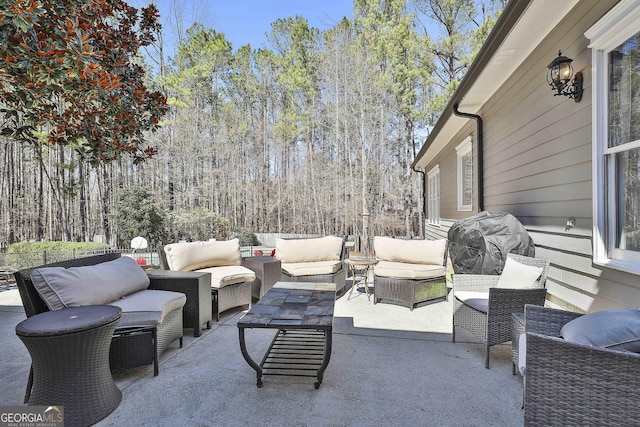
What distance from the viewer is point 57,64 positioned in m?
2.11

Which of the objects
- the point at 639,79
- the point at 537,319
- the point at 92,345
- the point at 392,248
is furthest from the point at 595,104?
the point at 92,345

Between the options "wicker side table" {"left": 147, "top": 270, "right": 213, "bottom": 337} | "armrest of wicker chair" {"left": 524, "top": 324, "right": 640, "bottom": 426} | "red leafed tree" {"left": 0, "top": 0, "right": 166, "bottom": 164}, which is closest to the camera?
"armrest of wicker chair" {"left": 524, "top": 324, "right": 640, "bottom": 426}

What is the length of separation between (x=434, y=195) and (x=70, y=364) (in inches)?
380

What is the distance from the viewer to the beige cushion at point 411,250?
169 inches

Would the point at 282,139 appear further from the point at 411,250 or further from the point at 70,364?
the point at 70,364

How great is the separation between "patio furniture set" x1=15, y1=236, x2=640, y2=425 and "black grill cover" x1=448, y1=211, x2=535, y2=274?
21 centimetres

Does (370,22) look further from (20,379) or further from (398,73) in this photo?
(20,379)

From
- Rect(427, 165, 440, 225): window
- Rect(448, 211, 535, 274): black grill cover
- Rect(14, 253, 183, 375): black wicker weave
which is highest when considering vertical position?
Rect(427, 165, 440, 225): window

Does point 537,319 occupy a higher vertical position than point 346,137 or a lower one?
lower

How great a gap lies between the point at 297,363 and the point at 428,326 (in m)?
1.52

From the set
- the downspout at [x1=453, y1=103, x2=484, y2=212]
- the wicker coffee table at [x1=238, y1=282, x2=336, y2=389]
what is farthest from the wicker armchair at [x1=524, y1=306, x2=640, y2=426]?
the downspout at [x1=453, y1=103, x2=484, y2=212]

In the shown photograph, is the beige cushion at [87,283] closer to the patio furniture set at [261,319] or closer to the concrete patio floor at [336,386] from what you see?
the patio furniture set at [261,319]

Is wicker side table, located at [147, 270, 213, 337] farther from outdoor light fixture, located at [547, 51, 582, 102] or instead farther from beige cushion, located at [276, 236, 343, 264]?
outdoor light fixture, located at [547, 51, 582, 102]

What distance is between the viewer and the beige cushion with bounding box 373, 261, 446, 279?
13.2ft
